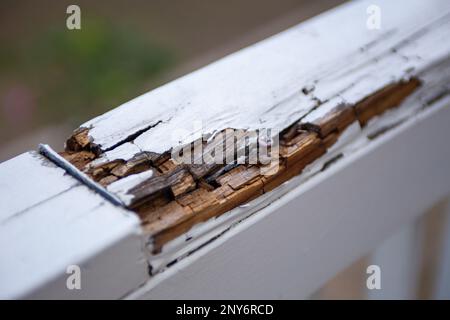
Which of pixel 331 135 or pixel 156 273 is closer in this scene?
pixel 156 273

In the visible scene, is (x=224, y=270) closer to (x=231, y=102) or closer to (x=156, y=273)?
(x=156, y=273)

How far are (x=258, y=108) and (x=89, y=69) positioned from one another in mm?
2003

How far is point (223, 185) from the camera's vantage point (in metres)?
0.61

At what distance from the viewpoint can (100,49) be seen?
252cm

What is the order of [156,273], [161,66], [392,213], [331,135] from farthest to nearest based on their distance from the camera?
[161,66] < [392,213] < [331,135] < [156,273]

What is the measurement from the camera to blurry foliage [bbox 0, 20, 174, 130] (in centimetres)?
247

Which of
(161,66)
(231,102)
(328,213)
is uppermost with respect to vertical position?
(161,66)

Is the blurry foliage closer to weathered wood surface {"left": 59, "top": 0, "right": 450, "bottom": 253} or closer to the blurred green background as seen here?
the blurred green background

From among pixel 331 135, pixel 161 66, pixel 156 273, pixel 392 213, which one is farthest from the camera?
pixel 161 66

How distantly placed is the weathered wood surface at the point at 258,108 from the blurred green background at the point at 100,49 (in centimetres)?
176

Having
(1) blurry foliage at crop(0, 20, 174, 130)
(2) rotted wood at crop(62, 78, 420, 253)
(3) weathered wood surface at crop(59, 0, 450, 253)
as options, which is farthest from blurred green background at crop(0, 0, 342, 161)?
(2) rotted wood at crop(62, 78, 420, 253)

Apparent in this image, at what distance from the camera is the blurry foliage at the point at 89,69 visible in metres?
2.47

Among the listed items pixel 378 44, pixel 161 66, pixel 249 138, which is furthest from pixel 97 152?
pixel 161 66
